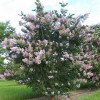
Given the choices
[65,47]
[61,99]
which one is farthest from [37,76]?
[61,99]

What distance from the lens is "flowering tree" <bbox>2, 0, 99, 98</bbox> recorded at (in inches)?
412

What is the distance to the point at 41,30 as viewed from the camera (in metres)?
11.0

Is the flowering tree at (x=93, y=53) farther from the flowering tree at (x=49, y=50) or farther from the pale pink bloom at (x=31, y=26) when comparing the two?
the pale pink bloom at (x=31, y=26)

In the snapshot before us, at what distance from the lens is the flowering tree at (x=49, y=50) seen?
10.5 meters

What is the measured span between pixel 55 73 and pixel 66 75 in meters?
0.40

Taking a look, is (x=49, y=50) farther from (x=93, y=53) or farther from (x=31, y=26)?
(x=93, y=53)

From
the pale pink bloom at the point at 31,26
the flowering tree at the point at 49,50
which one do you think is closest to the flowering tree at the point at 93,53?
the flowering tree at the point at 49,50

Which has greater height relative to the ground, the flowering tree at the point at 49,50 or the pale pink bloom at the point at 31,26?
the pale pink bloom at the point at 31,26

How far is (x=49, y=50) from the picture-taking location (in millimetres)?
10422

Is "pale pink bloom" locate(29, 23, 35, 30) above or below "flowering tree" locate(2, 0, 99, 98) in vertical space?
above

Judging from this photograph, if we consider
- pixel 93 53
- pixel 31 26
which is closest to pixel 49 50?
pixel 31 26

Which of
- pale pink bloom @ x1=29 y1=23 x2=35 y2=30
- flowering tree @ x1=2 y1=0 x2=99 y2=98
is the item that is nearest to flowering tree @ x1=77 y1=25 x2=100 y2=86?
flowering tree @ x1=2 y1=0 x2=99 y2=98

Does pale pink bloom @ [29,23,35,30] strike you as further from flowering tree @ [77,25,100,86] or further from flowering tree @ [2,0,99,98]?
flowering tree @ [77,25,100,86]

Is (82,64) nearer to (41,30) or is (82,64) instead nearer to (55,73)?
(55,73)
